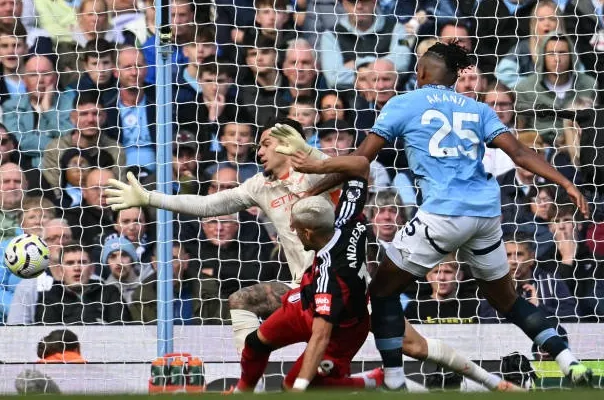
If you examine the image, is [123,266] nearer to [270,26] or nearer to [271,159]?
[271,159]

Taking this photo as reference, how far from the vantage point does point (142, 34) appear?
36.2ft

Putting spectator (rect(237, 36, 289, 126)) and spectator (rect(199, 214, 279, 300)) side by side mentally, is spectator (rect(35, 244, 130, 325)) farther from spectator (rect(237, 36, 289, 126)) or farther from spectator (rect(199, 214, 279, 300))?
spectator (rect(237, 36, 289, 126))

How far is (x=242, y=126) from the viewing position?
1066 centimetres

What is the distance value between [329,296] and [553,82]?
402 centimetres

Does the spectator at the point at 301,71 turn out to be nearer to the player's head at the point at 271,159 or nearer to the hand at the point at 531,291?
the player's head at the point at 271,159

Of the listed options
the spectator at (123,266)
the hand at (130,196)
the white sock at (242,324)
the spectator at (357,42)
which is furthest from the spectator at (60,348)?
the spectator at (357,42)

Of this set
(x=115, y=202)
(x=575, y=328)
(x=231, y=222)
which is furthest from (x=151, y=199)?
(x=575, y=328)

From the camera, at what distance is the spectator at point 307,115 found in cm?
1059

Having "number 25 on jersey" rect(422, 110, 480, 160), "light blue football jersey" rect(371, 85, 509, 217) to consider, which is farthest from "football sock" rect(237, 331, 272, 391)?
"number 25 on jersey" rect(422, 110, 480, 160)

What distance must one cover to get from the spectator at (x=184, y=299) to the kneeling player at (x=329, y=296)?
2.28m

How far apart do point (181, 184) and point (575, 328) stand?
11.4 ft

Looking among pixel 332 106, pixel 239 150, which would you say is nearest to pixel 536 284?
pixel 332 106

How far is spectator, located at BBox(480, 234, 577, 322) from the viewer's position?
10.1 m

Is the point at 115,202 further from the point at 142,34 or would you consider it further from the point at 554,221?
the point at 554,221
